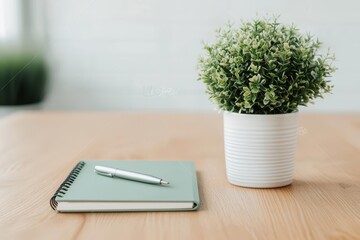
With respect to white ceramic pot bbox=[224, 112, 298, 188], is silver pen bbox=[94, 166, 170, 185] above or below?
below

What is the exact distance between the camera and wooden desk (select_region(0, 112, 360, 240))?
2.52 ft

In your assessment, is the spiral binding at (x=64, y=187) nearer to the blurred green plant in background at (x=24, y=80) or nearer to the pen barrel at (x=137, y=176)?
the pen barrel at (x=137, y=176)

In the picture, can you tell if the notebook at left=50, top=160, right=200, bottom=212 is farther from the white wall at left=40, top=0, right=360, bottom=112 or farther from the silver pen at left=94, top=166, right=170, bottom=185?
the white wall at left=40, top=0, right=360, bottom=112

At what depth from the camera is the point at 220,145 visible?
1372 millimetres

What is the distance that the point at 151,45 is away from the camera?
2.41 metres

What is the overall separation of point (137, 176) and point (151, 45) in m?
1.52

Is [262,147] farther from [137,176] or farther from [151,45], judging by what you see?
[151,45]

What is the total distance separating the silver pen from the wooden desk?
0.26 ft

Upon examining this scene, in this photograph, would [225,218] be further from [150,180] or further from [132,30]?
[132,30]

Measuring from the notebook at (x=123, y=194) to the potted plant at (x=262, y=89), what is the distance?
110 mm

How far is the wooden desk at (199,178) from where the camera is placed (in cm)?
77

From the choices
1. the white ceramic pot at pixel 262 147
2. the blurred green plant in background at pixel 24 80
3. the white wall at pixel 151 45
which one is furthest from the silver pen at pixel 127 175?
the white wall at pixel 151 45

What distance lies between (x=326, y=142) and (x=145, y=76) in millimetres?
1183

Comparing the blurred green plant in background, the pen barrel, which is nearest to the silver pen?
the pen barrel
